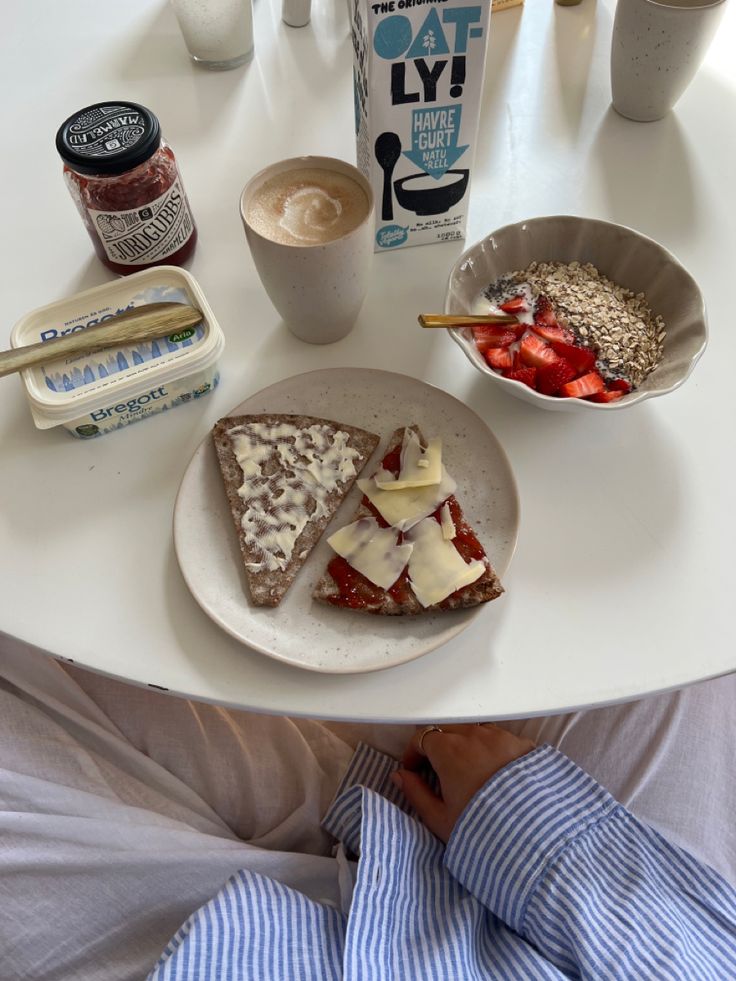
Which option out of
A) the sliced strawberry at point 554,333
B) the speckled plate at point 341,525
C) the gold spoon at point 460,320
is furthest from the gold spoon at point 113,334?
the sliced strawberry at point 554,333

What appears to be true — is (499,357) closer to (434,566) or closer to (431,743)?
(434,566)

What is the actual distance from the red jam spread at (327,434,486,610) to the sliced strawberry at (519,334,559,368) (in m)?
0.16

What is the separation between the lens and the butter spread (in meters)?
0.67

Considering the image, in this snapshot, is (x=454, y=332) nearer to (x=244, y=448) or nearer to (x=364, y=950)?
(x=244, y=448)

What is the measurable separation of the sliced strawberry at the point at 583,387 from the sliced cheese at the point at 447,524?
0.54 ft

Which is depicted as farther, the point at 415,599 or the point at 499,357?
the point at 499,357

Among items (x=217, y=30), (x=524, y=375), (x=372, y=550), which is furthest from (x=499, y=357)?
(x=217, y=30)

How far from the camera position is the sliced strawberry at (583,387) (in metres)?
0.71

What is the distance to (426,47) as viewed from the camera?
0.70 m

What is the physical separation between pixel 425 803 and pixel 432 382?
1.47 feet

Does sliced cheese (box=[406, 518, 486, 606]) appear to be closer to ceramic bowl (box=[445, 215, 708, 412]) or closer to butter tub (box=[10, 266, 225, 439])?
ceramic bowl (box=[445, 215, 708, 412])

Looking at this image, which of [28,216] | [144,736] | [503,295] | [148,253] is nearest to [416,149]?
[503,295]

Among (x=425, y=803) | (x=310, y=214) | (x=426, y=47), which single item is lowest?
(x=425, y=803)

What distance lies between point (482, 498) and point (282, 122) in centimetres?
65
